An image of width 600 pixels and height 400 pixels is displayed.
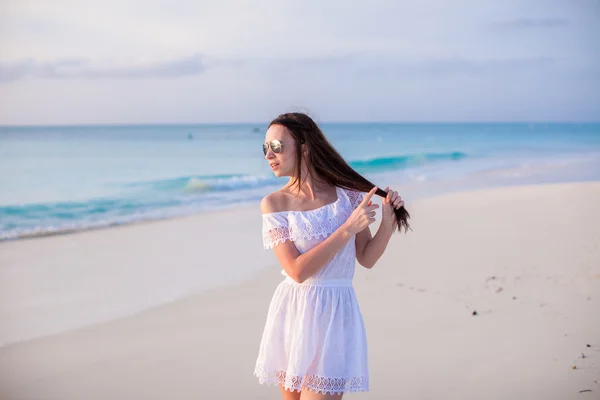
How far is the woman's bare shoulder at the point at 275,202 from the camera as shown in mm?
2742

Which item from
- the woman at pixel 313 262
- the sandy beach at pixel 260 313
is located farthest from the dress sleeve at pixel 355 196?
the sandy beach at pixel 260 313

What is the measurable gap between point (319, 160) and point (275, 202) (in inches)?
10.4

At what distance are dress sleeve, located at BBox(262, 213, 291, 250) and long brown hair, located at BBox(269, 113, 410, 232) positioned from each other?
0.77 ft

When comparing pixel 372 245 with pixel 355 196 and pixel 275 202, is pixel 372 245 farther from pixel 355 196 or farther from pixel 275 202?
pixel 275 202

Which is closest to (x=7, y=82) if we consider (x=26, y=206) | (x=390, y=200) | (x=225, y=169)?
(x=225, y=169)

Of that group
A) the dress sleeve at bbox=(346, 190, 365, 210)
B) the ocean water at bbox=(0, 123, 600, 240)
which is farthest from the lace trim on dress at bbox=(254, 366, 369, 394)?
the ocean water at bbox=(0, 123, 600, 240)

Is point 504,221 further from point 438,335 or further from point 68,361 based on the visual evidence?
point 68,361

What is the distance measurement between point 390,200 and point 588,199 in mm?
10440

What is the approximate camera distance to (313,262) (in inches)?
102

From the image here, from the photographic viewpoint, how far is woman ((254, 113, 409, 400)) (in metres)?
2.67

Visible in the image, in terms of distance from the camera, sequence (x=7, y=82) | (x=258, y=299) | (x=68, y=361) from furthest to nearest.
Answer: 1. (x=7, y=82)
2. (x=258, y=299)
3. (x=68, y=361)

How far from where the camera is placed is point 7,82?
29.3 metres

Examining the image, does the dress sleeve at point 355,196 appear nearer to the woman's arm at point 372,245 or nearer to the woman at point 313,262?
the woman at point 313,262

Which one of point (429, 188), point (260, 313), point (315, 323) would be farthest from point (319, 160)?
point (429, 188)
